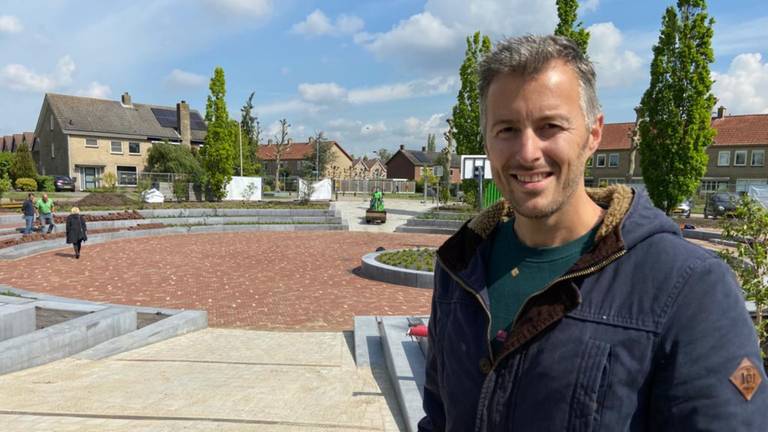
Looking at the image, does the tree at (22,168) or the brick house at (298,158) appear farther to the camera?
the brick house at (298,158)

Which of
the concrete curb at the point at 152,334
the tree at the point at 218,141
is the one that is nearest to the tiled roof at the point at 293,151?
the tree at the point at 218,141

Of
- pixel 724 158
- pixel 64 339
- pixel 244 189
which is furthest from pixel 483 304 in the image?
pixel 724 158

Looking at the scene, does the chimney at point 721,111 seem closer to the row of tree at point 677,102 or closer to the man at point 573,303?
the row of tree at point 677,102

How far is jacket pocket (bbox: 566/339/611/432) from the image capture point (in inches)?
46.6

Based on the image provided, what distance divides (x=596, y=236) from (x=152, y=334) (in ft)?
21.8

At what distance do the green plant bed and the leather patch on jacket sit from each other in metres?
9.95

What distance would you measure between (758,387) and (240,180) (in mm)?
32165

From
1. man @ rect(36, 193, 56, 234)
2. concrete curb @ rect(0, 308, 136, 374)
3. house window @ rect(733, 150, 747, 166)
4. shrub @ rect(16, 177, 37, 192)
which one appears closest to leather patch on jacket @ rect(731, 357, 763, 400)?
concrete curb @ rect(0, 308, 136, 374)

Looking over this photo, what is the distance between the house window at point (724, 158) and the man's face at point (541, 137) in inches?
2270

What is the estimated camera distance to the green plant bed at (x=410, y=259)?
37.0 feet

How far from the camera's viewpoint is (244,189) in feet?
104

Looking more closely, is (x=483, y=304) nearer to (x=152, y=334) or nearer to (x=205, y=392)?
(x=205, y=392)

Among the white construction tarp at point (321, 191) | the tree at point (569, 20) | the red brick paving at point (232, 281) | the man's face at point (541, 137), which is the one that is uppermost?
the tree at point (569, 20)

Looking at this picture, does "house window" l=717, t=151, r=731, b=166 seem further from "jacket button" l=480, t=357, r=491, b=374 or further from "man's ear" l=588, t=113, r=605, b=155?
"jacket button" l=480, t=357, r=491, b=374
